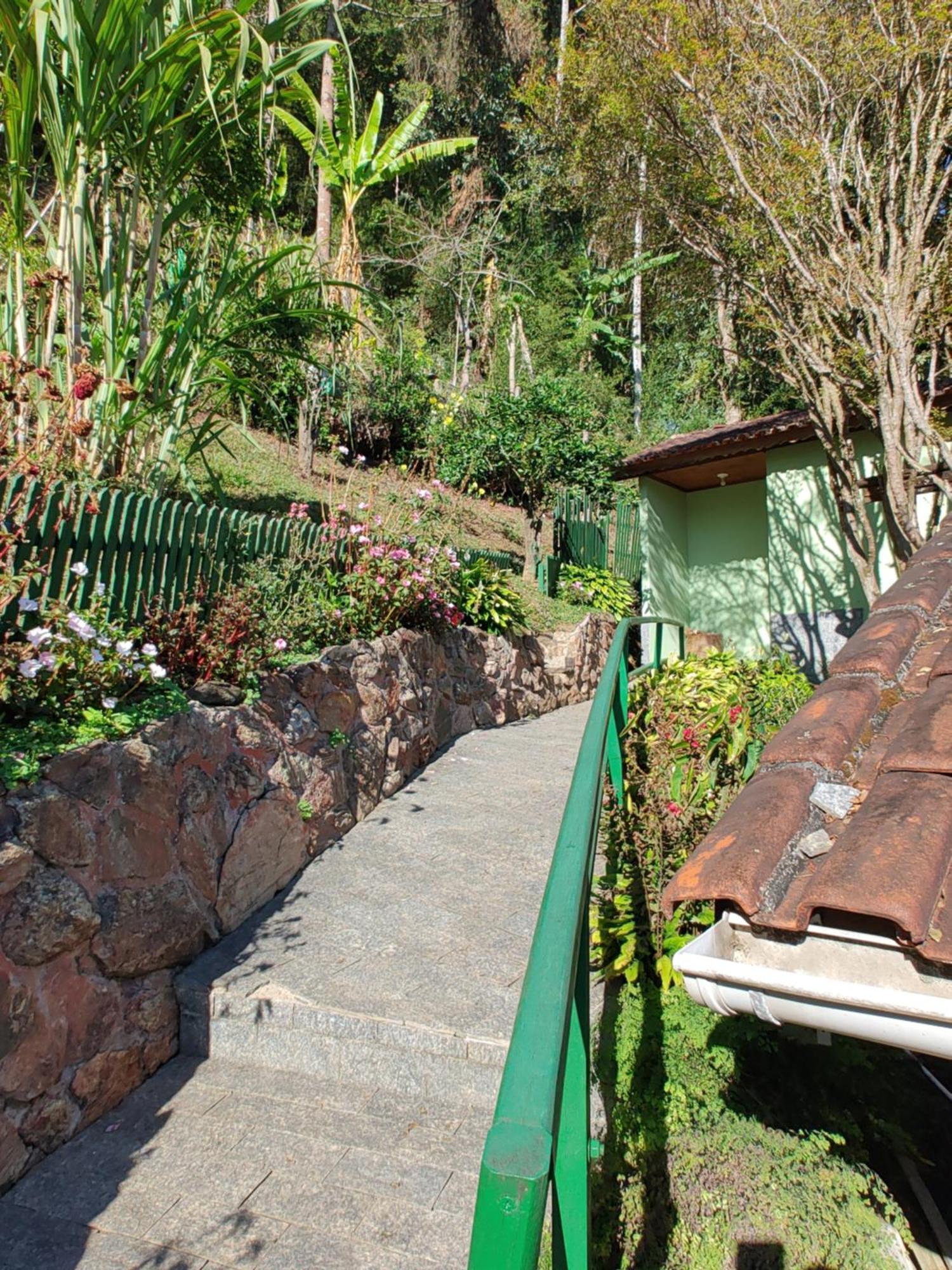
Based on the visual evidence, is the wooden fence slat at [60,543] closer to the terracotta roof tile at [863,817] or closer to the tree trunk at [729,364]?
the terracotta roof tile at [863,817]

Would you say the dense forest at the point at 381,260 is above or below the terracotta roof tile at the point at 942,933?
above

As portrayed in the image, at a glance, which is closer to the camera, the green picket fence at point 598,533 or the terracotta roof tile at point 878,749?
the terracotta roof tile at point 878,749

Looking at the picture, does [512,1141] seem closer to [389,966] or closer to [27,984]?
[27,984]

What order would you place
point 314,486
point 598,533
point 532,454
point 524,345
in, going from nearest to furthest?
point 314,486 < point 532,454 < point 598,533 < point 524,345

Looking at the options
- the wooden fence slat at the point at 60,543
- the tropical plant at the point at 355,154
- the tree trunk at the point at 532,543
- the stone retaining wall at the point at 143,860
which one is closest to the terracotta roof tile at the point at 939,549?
the stone retaining wall at the point at 143,860

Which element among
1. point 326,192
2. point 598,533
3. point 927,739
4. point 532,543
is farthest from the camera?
point 326,192

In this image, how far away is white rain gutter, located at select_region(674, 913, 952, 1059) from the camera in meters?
1.30

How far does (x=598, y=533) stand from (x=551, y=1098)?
11682 mm

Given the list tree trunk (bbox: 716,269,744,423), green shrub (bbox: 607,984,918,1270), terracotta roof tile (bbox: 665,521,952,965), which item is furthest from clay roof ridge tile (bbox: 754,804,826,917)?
tree trunk (bbox: 716,269,744,423)

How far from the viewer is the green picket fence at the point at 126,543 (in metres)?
3.46

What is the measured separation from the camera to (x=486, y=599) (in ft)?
26.1

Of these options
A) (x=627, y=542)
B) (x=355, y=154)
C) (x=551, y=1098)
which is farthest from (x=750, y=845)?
(x=627, y=542)

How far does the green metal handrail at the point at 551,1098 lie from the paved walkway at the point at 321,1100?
1.38 metres

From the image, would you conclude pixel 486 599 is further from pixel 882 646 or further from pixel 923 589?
pixel 882 646
